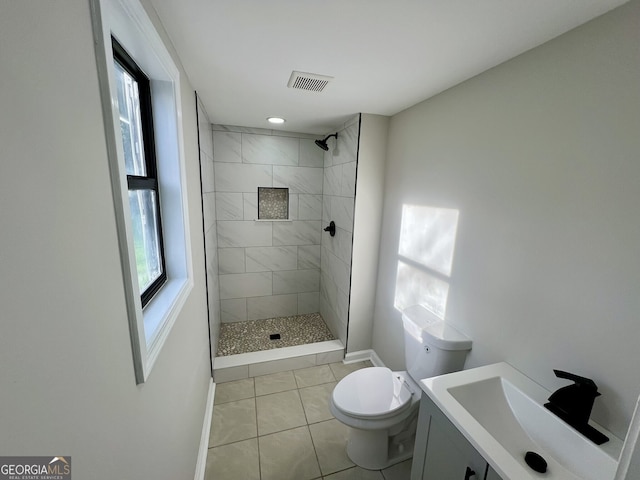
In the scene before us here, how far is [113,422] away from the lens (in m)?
0.60

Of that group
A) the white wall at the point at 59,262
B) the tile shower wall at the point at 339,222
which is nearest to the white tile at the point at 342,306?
the tile shower wall at the point at 339,222

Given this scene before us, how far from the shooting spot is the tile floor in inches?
61.6

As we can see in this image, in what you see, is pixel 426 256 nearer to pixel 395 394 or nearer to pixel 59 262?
pixel 395 394

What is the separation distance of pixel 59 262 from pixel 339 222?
2.21 m

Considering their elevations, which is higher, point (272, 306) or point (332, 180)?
point (332, 180)

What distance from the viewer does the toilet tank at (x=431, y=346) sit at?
1.41 metres

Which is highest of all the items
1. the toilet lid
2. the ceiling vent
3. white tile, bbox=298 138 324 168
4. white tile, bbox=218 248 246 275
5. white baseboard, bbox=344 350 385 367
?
the ceiling vent

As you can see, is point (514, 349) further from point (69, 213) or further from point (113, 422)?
point (69, 213)

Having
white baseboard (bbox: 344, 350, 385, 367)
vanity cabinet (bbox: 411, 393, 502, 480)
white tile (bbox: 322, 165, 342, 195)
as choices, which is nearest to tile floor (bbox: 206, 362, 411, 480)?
white baseboard (bbox: 344, 350, 385, 367)

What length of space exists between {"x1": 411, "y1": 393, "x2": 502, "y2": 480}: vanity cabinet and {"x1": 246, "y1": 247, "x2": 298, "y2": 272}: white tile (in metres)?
2.15

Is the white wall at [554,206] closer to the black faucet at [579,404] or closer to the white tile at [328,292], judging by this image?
the black faucet at [579,404]

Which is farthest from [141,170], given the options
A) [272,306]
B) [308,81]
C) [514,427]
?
[272,306]

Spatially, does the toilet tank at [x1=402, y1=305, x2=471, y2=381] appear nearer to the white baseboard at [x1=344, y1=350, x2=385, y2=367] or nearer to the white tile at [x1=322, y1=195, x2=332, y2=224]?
the white baseboard at [x1=344, y1=350, x2=385, y2=367]

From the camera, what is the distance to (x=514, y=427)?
1049mm
